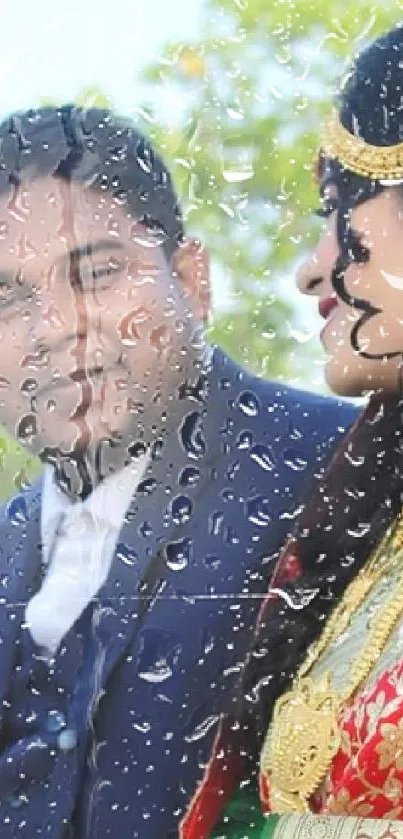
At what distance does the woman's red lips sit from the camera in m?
0.99

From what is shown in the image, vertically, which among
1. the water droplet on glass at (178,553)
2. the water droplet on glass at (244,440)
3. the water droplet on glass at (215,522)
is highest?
the water droplet on glass at (244,440)

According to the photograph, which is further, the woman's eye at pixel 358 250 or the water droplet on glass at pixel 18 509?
the water droplet on glass at pixel 18 509

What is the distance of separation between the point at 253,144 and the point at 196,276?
0.12m

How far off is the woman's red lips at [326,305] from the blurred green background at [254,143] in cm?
1

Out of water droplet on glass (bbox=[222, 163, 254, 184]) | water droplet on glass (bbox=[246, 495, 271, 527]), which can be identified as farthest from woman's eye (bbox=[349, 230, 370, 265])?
water droplet on glass (bbox=[246, 495, 271, 527])

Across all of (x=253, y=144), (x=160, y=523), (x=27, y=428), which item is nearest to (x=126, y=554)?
(x=160, y=523)

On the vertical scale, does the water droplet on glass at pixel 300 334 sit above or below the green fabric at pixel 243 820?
above

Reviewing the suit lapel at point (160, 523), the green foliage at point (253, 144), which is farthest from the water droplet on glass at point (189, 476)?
the green foliage at point (253, 144)

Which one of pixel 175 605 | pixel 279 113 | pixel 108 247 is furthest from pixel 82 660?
pixel 279 113

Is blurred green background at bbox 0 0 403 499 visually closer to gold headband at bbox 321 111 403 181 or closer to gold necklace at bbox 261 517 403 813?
gold headband at bbox 321 111 403 181

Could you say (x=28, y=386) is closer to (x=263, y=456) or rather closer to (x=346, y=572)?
(x=263, y=456)

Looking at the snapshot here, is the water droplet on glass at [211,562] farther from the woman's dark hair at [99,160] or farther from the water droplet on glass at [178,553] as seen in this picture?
the woman's dark hair at [99,160]

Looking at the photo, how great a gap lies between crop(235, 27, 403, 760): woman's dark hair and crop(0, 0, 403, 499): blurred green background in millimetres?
34

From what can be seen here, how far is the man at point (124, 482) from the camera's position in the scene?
3.33ft
